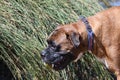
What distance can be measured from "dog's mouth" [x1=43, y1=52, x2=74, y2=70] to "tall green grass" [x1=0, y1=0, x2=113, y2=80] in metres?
0.43

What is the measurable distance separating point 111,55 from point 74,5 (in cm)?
147

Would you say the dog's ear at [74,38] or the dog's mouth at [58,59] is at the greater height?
the dog's ear at [74,38]

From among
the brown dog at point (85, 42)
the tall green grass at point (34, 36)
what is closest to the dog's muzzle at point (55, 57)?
the brown dog at point (85, 42)

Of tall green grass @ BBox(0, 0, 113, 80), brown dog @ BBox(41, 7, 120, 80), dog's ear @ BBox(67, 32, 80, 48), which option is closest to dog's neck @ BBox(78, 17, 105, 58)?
brown dog @ BBox(41, 7, 120, 80)

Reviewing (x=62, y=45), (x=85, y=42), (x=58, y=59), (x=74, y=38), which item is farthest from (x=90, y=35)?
(x=58, y=59)

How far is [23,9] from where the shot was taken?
6086 mm

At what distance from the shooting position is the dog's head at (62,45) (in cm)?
517

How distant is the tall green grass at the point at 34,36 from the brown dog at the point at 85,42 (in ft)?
1.47

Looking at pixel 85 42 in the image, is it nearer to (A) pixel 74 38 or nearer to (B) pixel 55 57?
(A) pixel 74 38

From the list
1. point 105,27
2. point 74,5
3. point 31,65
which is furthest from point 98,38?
point 74,5

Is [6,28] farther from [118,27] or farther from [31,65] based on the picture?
[118,27]

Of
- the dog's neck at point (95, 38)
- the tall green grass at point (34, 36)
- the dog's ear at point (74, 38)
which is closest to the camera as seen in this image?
the dog's ear at point (74, 38)

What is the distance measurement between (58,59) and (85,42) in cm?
34

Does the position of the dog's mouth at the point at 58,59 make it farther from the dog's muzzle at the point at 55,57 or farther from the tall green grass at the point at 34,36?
the tall green grass at the point at 34,36
